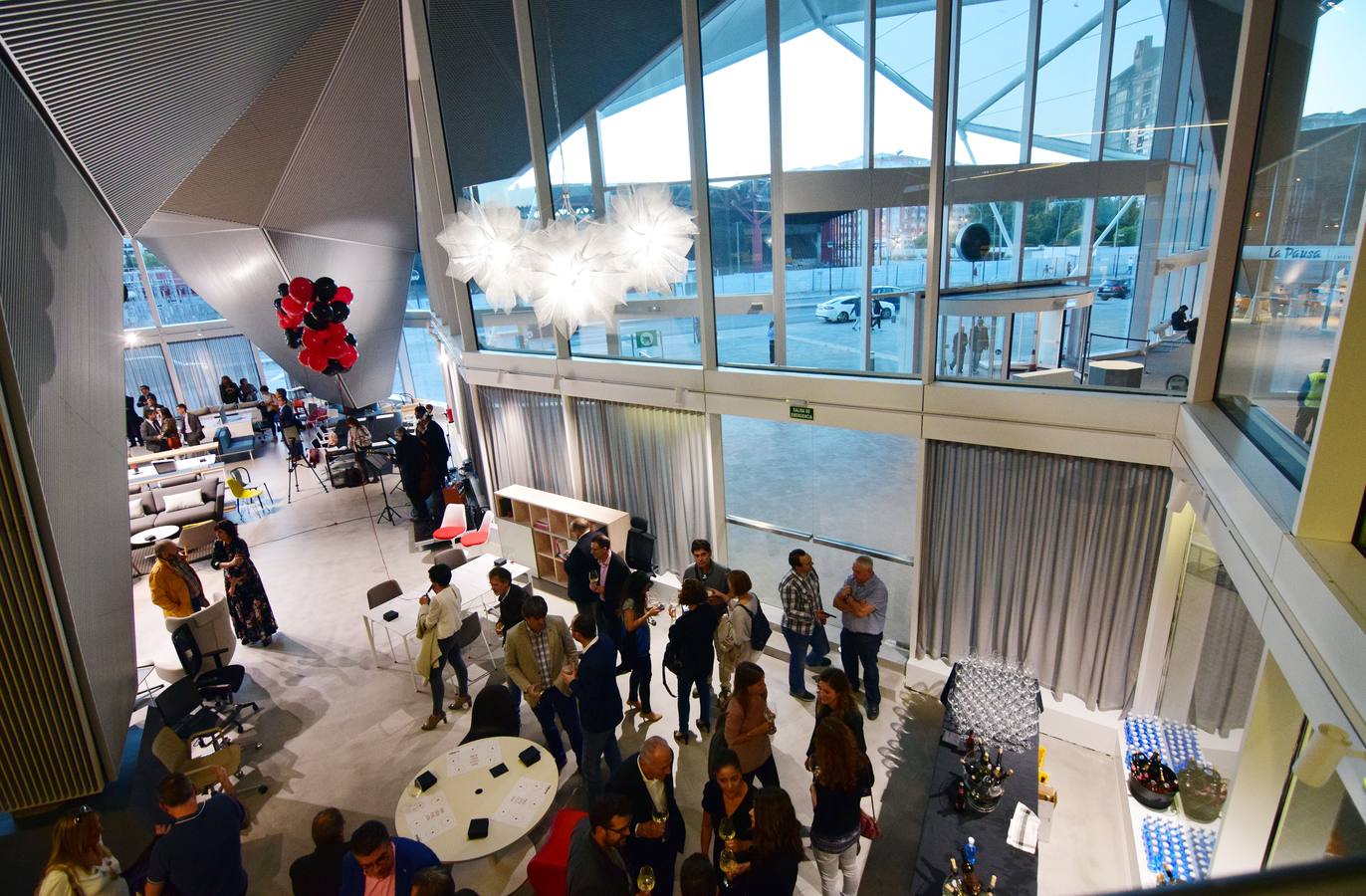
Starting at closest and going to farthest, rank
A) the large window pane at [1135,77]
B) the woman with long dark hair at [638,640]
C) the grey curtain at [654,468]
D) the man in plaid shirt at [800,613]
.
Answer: the large window pane at [1135,77] → the woman with long dark hair at [638,640] → the man in plaid shirt at [800,613] → the grey curtain at [654,468]

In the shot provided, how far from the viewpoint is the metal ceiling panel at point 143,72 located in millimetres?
4141

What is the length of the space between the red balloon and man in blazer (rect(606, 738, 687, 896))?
24.8 ft

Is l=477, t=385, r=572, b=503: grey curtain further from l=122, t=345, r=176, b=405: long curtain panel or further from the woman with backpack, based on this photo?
l=122, t=345, r=176, b=405: long curtain panel

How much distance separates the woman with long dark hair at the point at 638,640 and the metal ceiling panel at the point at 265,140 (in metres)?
8.16

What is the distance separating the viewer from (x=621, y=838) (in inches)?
131

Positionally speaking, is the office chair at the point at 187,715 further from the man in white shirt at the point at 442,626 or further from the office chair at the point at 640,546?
the office chair at the point at 640,546

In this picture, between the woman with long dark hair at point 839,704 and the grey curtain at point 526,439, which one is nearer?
the woman with long dark hair at point 839,704

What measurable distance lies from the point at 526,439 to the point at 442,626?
386 cm

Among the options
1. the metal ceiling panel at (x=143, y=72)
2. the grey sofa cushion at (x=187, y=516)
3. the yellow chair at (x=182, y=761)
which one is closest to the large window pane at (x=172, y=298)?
the grey sofa cushion at (x=187, y=516)

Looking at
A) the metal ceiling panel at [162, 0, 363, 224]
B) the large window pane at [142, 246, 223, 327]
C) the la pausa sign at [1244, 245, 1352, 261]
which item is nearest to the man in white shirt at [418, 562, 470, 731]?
the la pausa sign at [1244, 245, 1352, 261]

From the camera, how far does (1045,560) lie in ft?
17.4

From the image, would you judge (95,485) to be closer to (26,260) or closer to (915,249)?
(26,260)

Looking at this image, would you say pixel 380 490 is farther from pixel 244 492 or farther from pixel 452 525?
pixel 452 525

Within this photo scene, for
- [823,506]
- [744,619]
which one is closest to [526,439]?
[823,506]
